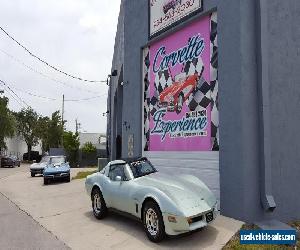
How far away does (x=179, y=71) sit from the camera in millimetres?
11148

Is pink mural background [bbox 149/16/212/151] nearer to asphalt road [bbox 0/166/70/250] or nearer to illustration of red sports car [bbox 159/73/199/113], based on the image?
illustration of red sports car [bbox 159/73/199/113]

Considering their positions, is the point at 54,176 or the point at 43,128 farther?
the point at 43,128

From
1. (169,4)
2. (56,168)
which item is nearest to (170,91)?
(169,4)

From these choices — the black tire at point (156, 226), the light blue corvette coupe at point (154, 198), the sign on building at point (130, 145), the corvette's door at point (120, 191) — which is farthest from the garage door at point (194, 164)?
the black tire at point (156, 226)

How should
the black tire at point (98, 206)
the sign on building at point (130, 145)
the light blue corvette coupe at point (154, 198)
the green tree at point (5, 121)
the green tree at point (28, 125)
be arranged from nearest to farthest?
the light blue corvette coupe at point (154, 198), the black tire at point (98, 206), the sign on building at point (130, 145), the green tree at point (5, 121), the green tree at point (28, 125)

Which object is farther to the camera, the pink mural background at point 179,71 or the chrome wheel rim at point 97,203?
the pink mural background at point 179,71

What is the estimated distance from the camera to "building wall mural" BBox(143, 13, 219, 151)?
9852mm

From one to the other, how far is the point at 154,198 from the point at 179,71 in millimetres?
5245

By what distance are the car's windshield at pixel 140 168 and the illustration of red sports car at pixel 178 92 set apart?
2820 mm

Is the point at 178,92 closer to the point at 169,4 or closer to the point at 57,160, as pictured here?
the point at 169,4

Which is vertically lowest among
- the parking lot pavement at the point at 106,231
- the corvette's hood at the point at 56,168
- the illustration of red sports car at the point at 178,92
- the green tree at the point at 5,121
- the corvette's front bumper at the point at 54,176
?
the parking lot pavement at the point at 106,231

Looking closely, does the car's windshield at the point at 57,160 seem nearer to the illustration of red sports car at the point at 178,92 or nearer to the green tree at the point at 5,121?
the illustration of red sports car at the point at 178,92

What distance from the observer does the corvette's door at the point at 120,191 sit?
26.0ft

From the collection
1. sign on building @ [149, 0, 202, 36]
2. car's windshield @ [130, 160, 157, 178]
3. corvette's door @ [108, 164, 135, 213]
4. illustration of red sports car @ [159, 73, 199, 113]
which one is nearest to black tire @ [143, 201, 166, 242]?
corvette's door @ [108, 164, 135, 213]
